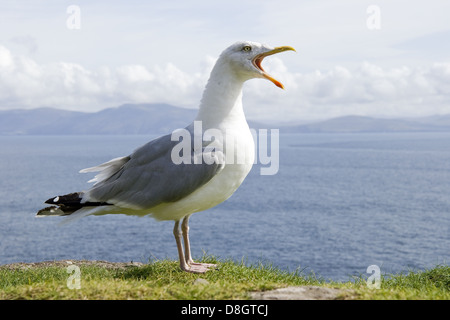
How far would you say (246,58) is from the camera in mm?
8531

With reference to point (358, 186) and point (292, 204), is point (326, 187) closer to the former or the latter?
point (358, 186)

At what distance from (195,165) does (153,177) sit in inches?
32.3

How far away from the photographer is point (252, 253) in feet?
202

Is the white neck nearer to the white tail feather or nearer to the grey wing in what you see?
the grey wing

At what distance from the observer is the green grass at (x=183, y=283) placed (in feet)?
20.7

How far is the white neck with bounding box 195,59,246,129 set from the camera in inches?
336

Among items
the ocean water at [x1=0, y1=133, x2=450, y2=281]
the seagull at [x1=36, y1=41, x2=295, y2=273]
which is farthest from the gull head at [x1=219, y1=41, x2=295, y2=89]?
the ocean water at [x1=0, y1=133, x2=450, y2=281]

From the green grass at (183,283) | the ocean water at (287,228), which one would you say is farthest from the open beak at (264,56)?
the ocean water at (287,228)

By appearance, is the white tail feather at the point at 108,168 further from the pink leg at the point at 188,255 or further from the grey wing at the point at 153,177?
the pink leg at the point at 188,255

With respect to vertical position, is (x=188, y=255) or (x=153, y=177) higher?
(x=153, y=177)

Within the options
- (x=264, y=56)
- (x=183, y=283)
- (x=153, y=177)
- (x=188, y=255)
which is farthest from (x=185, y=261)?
(x=264, y=56)

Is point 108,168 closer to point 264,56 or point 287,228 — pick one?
point 264,56
